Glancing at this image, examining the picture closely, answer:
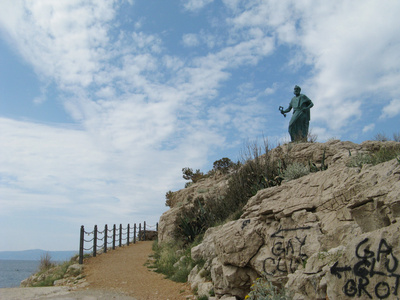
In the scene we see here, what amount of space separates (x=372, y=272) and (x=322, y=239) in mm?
1720

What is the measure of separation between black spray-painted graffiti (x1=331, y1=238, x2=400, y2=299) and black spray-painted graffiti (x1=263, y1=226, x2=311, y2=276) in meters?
1.75

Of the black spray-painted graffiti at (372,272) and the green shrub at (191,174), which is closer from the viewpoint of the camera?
the black spray-painted graffiti at (372,272)

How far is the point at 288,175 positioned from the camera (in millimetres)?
8672

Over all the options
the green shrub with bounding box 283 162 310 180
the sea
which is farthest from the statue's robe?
the sea

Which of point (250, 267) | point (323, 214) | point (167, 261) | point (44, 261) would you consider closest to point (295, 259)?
point (323, 214)

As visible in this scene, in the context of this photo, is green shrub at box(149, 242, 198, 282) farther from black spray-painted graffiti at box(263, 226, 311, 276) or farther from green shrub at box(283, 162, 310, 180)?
black spray-painted graffiti at box(263, 226, 311, 276)

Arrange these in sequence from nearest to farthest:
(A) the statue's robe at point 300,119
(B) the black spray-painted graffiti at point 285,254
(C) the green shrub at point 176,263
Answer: (B) the black spray-painted graffiti at point 285,254, (C) the green shrub at point 176,263, (A) the statue's robe at point 300,119

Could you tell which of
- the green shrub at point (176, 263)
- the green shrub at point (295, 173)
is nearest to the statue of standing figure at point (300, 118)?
the green shrub at point (295, 173)

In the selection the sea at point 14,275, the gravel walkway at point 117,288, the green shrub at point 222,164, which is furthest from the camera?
the green shrub at point 222,164

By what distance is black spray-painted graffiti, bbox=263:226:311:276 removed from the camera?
552 centimetres

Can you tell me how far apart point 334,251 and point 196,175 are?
23.2m

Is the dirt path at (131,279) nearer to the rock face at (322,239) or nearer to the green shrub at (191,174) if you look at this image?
the rock face at (322,239)

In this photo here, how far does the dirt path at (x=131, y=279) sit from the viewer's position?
893cm

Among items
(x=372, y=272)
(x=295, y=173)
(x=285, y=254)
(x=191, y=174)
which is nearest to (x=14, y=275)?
(x=191, y=174)
